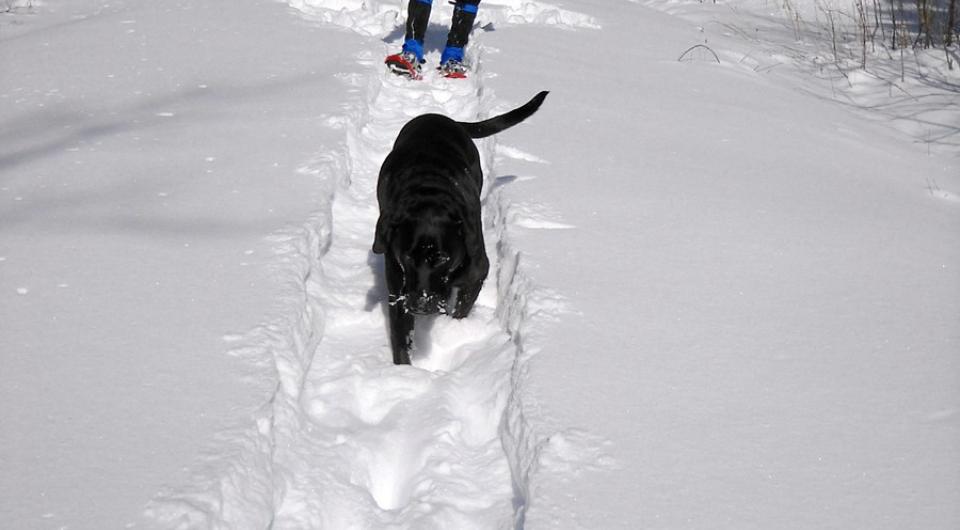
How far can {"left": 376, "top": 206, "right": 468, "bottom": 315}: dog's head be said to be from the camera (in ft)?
9.26

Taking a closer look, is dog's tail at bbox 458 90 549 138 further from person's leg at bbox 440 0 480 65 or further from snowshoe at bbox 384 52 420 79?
person's leg at bbox 440 0 480 65

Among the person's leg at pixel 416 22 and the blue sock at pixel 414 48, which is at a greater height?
the person's leg at pixel 416 22

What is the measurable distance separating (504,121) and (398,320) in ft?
5.08

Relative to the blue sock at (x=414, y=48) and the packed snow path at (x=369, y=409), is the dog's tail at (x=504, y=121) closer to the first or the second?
the packed snow path at (x=369, y=409)

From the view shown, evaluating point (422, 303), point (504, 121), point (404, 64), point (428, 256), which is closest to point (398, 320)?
point (422, 303)

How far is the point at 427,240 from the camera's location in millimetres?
2863

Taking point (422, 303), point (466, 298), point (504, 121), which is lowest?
point (466, 298)

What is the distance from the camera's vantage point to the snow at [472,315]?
79.3 inches

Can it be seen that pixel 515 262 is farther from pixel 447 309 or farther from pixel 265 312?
pixel 265 312

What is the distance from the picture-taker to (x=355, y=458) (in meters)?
2.40

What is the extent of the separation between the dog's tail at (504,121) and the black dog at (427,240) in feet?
2.08

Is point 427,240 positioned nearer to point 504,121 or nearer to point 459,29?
point 504,121

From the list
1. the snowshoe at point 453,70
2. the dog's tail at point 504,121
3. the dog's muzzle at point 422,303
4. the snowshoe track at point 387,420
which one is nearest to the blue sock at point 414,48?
the snowshoe at point 453,70

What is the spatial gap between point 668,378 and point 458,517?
2.63 feet
